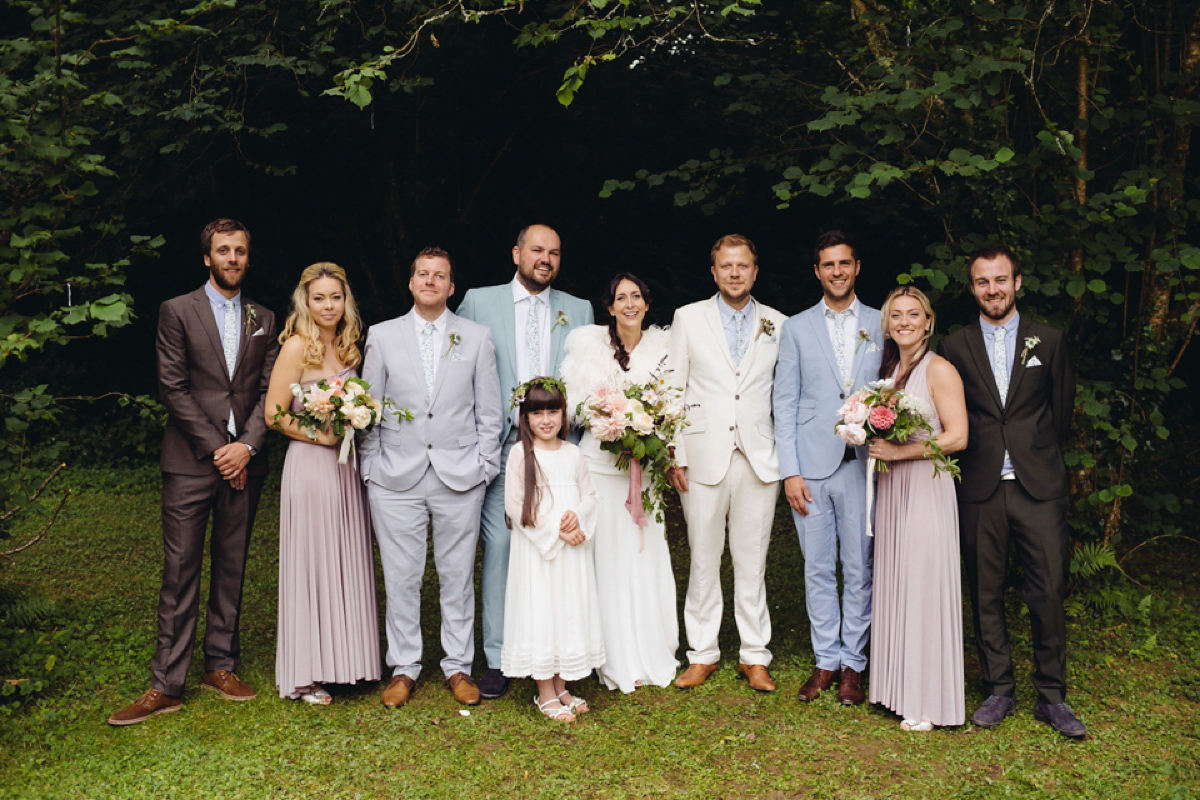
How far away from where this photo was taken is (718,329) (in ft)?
17.5

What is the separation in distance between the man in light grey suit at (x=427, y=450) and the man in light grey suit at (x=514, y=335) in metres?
0.17

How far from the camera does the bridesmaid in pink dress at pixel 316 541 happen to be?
16.5 ft

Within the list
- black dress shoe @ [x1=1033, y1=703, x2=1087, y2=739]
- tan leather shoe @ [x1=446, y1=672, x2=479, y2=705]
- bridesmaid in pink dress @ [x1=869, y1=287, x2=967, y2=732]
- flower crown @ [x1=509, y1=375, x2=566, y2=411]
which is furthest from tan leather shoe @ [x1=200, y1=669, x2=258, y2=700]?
black dress shoe @ [x1=1033, y1=703, x2=1087, y2=739]

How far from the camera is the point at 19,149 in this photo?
453cm

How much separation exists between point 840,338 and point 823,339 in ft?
0.33

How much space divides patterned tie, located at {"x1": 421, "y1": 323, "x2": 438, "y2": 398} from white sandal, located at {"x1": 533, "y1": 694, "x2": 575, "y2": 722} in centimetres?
174

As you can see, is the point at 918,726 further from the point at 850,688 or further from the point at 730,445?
the point at 730,445

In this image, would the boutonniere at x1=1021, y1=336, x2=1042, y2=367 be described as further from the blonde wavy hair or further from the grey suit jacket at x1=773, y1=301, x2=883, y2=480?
the blonde wavy hair

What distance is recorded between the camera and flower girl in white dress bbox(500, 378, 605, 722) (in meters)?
4.89

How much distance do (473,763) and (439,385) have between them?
1.89 meters

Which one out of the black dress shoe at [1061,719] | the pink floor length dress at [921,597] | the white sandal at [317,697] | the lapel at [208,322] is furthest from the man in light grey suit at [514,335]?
the black dress shoe at [1061,719]

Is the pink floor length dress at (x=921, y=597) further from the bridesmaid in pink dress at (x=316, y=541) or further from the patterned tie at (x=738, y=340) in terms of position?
the bridesmaid in pink dress at (x=316, y=541)

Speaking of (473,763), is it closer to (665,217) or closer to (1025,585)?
(1025,585)

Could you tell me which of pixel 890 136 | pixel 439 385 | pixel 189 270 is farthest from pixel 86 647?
pixel 189 270
